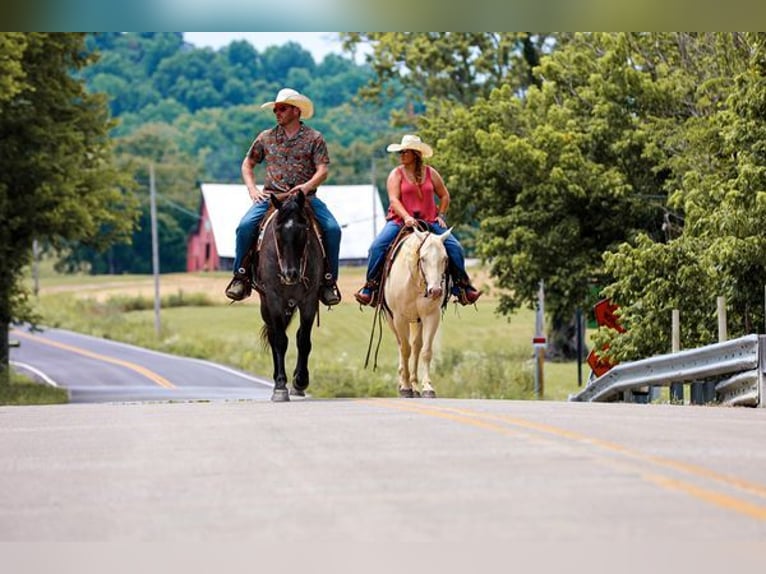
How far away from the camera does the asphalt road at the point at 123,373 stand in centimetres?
5706

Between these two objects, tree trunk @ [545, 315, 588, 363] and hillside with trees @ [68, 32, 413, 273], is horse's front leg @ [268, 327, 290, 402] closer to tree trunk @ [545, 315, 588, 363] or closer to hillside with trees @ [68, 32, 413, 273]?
tree trunk @ [545, 315, 588, 363]

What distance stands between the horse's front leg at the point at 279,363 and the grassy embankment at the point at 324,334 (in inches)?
1099

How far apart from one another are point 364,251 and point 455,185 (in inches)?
2319

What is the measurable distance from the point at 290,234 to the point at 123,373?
50.7 m

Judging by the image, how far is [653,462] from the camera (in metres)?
11.5

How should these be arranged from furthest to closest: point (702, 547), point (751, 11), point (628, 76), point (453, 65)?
point (453, 65), point (628, 76), point (751, 11), point (702, 547)

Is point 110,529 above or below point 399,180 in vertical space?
below

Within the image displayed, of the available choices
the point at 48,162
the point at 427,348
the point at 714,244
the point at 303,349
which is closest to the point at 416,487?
the point at 303,349

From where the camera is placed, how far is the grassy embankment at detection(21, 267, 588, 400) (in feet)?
175

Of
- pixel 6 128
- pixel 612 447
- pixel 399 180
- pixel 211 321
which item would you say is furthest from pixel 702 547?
pixel 211 321

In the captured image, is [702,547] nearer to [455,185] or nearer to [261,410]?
[261,410]

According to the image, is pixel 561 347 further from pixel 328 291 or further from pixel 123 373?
pixel 328 291

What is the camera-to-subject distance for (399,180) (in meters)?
21.9

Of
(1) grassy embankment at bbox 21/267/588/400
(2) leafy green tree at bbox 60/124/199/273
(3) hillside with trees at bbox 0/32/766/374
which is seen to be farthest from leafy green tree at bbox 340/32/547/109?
(2) leafy green tree at bbox 60/124/199/273
